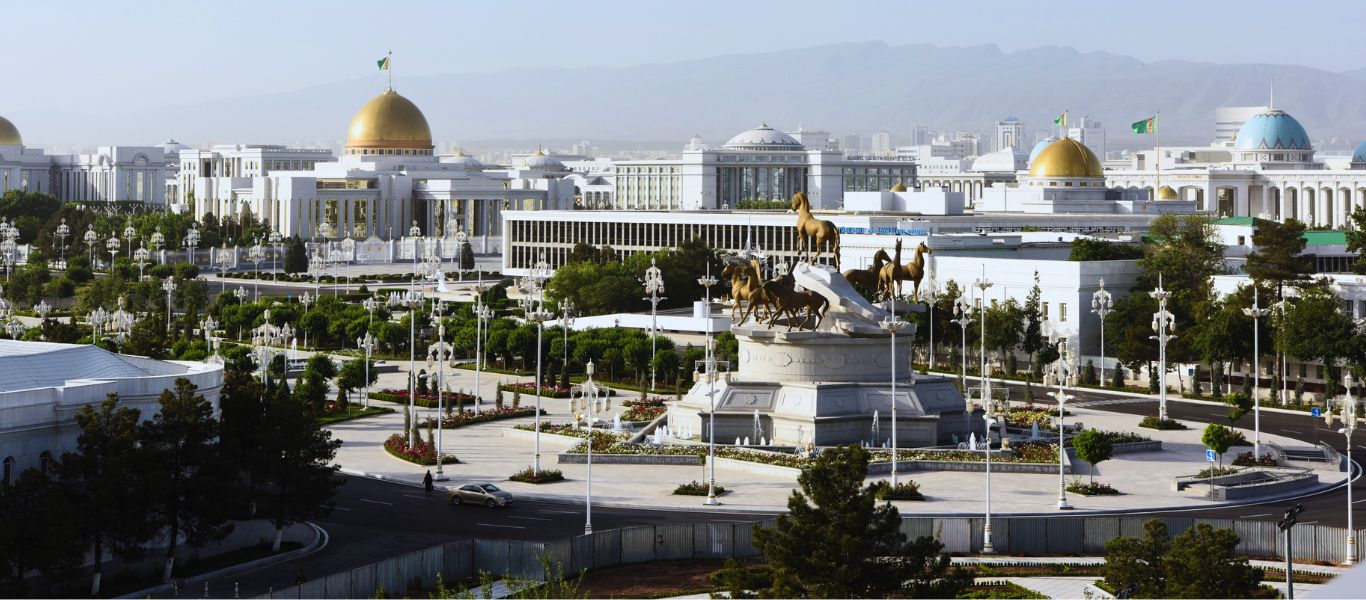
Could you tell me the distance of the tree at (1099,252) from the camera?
284 ft

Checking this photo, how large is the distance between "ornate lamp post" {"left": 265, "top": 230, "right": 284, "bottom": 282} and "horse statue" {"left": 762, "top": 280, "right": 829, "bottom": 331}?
71.1m

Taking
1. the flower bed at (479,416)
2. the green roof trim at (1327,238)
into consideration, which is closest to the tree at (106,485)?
the flower bed at (479,416)

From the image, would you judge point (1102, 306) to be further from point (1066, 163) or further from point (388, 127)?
point (388, 127)

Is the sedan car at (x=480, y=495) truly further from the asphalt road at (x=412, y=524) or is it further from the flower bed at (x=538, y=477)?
the flower bed at (x=538, y=477)

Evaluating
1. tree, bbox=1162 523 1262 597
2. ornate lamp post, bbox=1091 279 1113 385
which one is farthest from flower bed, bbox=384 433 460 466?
ornate lamp post, bbox=1091 279 1113 385

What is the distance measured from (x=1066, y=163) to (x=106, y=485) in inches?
3794

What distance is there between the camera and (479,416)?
6059cm

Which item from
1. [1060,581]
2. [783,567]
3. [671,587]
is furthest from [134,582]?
[1060,581]

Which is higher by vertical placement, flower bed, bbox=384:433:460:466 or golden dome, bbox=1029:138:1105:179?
golden dome, bbox=1029:138:1105:179

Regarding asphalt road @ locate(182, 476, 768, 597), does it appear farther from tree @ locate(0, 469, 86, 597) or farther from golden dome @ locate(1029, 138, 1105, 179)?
golden dome @ locate(1029, 138, 1105, 179)

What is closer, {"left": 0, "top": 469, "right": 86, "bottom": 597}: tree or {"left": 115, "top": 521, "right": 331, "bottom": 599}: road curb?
{"left": 0, "top": 469, "right": 86, "bottom": 597}: tree

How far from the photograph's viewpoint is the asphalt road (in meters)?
36.3

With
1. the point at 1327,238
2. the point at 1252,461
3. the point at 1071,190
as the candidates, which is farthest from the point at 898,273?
the point at 1071,190

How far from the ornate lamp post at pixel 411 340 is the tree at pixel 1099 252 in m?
31.8
